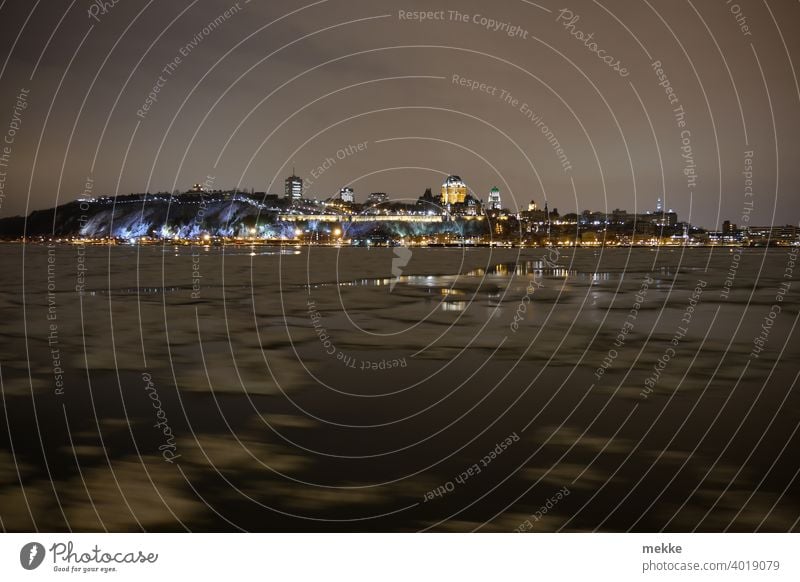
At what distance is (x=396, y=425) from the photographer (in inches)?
317

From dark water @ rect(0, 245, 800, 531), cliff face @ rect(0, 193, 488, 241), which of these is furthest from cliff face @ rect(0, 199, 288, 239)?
dark water @ rect(0, 245, 800, 531)

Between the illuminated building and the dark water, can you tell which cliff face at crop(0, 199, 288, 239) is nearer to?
the illuminated building

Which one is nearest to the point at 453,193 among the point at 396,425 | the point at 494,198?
the point at 494,198

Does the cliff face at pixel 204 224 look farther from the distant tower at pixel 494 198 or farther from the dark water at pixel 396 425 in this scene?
the dark water at pixel 396 425

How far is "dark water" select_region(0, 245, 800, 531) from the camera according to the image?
556 centimetres

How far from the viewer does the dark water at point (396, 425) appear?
219 inches

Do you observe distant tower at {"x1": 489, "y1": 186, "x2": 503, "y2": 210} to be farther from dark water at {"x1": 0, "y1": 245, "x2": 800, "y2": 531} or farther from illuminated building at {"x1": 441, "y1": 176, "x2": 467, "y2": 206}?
dark water at {"x1": 0, "y1": 245, "x2": 800, "y2": 531}

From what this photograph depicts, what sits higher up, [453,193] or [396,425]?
[453,193]

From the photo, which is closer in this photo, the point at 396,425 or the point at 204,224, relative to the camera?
the point at 396,425

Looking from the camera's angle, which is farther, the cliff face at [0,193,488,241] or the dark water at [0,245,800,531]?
the cliff face at [0,193,488,241]

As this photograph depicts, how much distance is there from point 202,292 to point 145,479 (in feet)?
68.4

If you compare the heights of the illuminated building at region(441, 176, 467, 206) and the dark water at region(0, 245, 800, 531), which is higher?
the illuminated building at region(441, 176, 467, 206)

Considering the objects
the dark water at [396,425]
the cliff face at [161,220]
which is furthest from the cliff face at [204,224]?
the dark water at [396,425]

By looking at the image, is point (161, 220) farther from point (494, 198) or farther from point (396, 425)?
point (396, 425)
